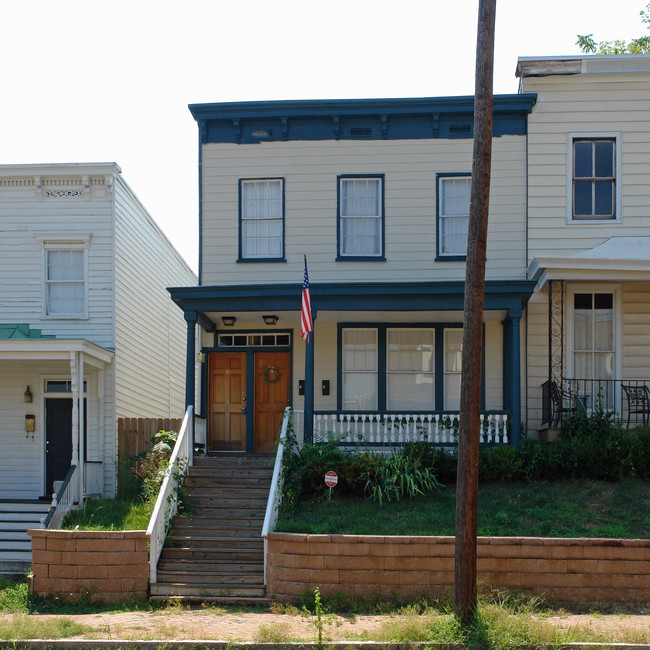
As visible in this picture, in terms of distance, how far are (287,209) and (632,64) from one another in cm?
762

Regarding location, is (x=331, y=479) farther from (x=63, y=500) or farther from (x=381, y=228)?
(x=381, y=228)

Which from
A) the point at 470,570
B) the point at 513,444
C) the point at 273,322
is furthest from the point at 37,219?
the point at 470,570

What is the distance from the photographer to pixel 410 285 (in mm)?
15164

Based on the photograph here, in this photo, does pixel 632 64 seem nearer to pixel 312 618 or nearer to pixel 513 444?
pixel 513 444

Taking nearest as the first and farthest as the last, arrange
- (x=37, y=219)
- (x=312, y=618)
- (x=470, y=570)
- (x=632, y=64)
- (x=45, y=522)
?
(x=470, y=570) < (x=312, y=618) < (x=45, y=522) < (x=632, y=64) < (x=37, y=219)

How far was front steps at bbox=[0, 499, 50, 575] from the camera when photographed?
1417 centimetres

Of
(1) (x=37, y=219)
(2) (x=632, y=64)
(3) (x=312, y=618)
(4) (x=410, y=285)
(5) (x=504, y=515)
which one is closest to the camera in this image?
(3) (x=312, y=618)

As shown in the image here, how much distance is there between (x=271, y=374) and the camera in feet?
56.4

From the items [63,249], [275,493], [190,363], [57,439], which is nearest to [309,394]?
[190,363]

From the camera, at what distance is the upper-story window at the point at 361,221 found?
17.1 meters

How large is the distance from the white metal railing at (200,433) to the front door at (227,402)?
503 mm

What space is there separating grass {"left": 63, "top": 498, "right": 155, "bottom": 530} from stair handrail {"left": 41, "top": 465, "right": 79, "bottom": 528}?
17 centimetres

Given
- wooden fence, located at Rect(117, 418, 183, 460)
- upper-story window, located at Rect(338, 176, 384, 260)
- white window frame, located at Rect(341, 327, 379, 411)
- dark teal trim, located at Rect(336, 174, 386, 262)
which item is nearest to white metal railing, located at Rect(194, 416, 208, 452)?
wooden fence, located at Rect(117, 418, 183, 460)

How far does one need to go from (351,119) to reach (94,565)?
404 inches
